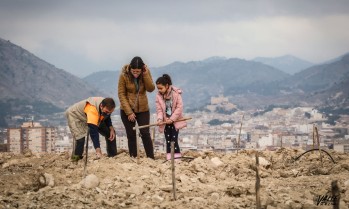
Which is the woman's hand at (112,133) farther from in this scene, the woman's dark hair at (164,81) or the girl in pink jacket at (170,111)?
the woman's dark hair at (164,81)

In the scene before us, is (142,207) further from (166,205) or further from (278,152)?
(278,152)

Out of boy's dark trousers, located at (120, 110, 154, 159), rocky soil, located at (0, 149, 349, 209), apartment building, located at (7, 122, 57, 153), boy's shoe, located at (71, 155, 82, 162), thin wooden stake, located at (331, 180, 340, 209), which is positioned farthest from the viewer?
apartment building, located at (7, 122, 57, 153)

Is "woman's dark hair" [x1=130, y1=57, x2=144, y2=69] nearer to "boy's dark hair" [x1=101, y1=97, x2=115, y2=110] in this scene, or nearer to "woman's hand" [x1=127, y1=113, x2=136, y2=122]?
"boy's dark hair" [x1=101, y1=97, x2=115, y2=110]

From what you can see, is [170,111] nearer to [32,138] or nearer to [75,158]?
[75,158]

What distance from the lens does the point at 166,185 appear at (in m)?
6.45

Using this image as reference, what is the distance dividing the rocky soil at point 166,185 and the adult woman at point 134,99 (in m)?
0.53

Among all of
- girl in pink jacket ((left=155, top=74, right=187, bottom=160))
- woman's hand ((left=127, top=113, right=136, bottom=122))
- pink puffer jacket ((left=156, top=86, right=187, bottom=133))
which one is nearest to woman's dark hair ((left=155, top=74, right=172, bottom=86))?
girl in pink jacket ((left=155, top=74, right=187, bottom=160))

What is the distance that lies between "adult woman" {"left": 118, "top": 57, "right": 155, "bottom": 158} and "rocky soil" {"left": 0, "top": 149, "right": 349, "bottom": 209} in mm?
530

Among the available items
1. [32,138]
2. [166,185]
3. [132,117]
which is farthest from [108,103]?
[32,138]

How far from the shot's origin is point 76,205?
5512 millimetres

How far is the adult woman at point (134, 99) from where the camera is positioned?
863 cm

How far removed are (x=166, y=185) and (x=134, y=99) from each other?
2.71 m

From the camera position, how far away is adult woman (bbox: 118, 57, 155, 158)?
28.3 feet

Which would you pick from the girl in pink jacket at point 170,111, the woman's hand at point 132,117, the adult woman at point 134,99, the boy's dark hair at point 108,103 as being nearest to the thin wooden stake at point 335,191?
the boy's dark hair at point 108,103
